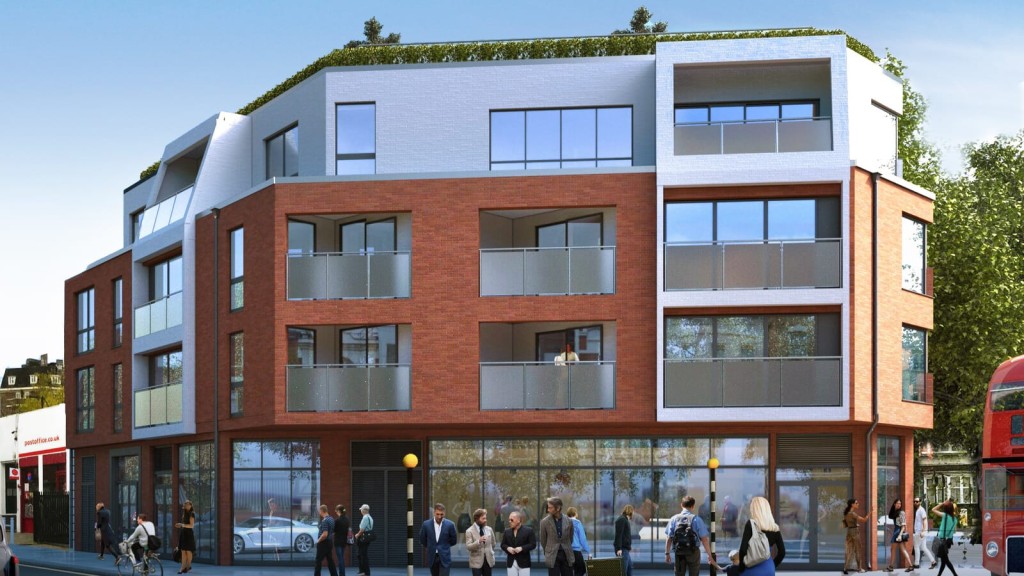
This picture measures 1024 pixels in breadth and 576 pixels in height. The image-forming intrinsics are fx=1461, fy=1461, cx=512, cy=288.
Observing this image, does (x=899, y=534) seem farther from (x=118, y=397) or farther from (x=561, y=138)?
(x=118, y=397)

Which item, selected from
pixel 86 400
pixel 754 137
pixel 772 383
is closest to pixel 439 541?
pixel 772 383

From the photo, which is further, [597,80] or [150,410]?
[150,410]

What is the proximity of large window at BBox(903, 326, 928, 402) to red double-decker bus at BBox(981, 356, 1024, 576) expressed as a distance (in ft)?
23.8

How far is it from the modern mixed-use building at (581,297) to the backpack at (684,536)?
8042 millimetres

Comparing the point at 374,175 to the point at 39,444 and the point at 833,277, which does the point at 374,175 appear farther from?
the point at 39,444

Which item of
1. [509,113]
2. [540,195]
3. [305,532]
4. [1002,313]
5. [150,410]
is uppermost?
[509,113]

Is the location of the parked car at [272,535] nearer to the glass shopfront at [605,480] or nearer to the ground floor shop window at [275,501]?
the ground floor shop window at [275,501]

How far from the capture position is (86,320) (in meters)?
46.2

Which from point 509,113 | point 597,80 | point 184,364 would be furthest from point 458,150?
point 184,364

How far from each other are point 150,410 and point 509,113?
1375 cm

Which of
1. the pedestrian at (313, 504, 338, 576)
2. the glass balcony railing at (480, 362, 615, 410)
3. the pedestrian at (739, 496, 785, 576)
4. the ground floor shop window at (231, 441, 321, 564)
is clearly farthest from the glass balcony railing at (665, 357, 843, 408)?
the pedestrian at (739, 496, 785, 576)

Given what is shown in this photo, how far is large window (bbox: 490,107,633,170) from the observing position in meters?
33.5

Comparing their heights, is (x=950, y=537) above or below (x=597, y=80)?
below

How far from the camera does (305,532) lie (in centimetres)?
3494
